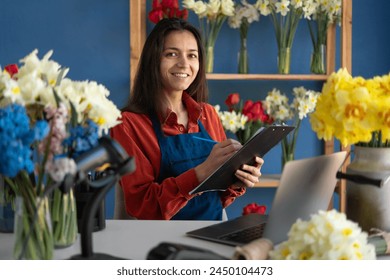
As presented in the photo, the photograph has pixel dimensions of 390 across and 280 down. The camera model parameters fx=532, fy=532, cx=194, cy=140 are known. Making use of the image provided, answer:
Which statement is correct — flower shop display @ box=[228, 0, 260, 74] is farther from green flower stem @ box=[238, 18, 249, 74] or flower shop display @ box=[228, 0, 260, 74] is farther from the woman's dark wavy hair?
the woman's dark wavy hair

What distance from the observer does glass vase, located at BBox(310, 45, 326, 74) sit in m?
3.17

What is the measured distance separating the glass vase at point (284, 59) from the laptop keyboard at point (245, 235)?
191 centimetres

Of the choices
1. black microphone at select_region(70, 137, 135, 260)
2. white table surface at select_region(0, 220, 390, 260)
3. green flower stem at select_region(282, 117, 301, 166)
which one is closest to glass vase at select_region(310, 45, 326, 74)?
green flower stem at select_region(282, 117, 301, 166)

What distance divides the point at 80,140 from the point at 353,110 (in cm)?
59

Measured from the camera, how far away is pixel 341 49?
3.11 metres

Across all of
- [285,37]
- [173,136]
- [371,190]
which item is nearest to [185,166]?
[173,136]

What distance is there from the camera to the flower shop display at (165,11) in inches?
118

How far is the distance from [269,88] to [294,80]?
16cm

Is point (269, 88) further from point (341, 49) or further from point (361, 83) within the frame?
point (361, 83)

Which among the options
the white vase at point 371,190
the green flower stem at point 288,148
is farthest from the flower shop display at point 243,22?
the white vase at point 371,190

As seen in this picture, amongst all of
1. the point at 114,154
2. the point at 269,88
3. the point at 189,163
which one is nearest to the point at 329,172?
the point at 114,154

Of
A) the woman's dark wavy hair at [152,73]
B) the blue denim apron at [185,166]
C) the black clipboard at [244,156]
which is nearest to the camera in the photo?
the black clipboard at [244,156]

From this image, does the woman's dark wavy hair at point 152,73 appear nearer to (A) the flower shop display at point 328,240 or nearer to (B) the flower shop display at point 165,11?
(B) the flower shop display at point 165,11

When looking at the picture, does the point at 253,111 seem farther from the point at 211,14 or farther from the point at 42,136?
the point at 42,136
